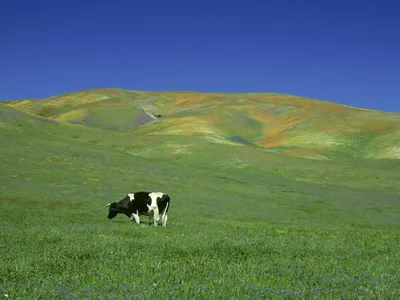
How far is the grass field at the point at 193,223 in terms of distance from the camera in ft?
31.4

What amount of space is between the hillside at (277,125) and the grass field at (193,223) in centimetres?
255

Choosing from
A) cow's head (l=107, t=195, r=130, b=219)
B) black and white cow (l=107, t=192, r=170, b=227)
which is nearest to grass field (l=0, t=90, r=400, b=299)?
cow's head (l=107, t=195, r=130, b=219)

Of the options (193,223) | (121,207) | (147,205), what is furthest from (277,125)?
(147,205)

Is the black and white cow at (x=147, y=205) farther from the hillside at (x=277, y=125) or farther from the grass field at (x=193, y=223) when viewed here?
the hillside at (x=277, y=125)

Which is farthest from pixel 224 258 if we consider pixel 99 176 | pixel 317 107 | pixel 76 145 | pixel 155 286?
pixel 317 107

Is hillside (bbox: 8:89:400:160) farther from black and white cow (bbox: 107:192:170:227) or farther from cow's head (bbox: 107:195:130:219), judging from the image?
black and white cow (bbox: 107:192:170:227)

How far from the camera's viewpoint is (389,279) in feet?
33.6

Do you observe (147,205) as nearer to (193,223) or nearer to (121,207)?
(121,207)

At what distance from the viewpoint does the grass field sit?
9.58 metres

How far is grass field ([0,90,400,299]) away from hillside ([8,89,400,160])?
8.35ft

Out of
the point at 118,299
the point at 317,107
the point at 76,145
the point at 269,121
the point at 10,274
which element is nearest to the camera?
the point at 118,299

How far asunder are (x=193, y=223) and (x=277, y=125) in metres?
122

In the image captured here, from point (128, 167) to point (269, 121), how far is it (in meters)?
101

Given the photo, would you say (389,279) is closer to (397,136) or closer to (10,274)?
(10,274)
